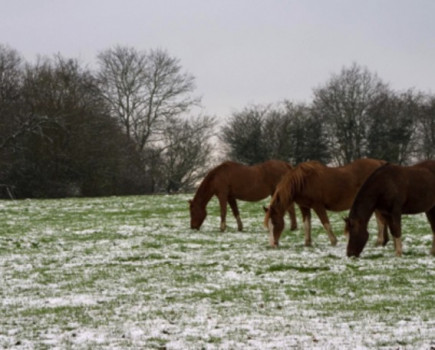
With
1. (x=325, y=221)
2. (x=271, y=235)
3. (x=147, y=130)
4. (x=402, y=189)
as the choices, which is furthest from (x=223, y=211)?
(x=147, y=130)

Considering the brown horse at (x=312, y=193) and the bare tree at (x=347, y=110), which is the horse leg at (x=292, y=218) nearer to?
the brown horse at (x=312, y=193)

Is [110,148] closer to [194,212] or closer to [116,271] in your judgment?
[194,212]

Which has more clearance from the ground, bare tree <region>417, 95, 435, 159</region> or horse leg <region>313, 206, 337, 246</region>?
bare tree <region>417, 95, 435, 159</region>

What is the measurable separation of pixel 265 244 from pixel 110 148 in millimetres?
34794

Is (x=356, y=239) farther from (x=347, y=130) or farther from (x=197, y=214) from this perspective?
(x=347, y=130)

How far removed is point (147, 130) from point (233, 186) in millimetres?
39711

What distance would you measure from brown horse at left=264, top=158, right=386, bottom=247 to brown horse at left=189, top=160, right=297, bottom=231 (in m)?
4.01

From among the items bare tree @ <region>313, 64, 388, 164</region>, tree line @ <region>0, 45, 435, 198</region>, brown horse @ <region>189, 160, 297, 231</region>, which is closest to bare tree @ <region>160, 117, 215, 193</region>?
tree line @ <region>0, 45, 435, 198</region>

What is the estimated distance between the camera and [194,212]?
61.4 feet

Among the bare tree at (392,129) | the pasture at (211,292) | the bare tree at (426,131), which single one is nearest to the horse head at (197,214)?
the pasture at (211,292)

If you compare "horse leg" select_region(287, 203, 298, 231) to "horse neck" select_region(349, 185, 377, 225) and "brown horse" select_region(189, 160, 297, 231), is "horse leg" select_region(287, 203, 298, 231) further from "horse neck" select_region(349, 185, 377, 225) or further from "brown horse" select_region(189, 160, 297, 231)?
"horse neck" select_region(349, 185, 377, 225)

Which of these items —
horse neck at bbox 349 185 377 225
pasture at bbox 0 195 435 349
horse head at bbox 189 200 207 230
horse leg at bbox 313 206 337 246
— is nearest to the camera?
pasture at bbox 0 195 435 349

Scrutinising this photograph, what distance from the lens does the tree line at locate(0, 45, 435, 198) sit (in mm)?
46781

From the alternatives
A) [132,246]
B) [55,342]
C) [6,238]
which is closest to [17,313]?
[55,342]
